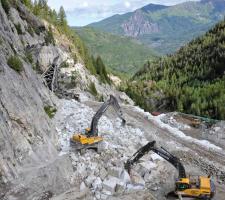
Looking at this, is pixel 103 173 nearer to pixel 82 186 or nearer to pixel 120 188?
pixel 120 188

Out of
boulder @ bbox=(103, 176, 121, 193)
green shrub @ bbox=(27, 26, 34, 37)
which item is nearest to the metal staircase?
green shrub @ bbox=(27, 26, 34, 37)

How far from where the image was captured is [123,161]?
37.9 meters

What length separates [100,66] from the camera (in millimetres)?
132875

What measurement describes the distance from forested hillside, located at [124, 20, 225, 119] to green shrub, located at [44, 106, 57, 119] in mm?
62558

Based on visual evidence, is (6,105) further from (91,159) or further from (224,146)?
(224,146)

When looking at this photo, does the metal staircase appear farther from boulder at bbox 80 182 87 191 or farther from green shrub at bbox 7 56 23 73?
boulder at bbox 80 182 87 191

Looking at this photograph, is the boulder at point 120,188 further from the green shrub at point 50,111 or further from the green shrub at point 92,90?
the green shrub at point 92,90

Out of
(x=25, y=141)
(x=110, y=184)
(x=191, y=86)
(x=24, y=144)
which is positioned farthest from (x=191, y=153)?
(x=191, y=86)

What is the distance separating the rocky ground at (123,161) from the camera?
106 feet

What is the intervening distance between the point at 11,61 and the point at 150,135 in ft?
75.9

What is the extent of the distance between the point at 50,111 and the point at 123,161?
1433cm

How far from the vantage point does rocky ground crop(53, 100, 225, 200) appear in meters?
32.4

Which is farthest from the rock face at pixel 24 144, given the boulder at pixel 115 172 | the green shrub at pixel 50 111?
the green shrub at pixel 50 111

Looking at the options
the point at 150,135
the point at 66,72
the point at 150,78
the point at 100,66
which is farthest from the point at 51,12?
the point at 150,135
